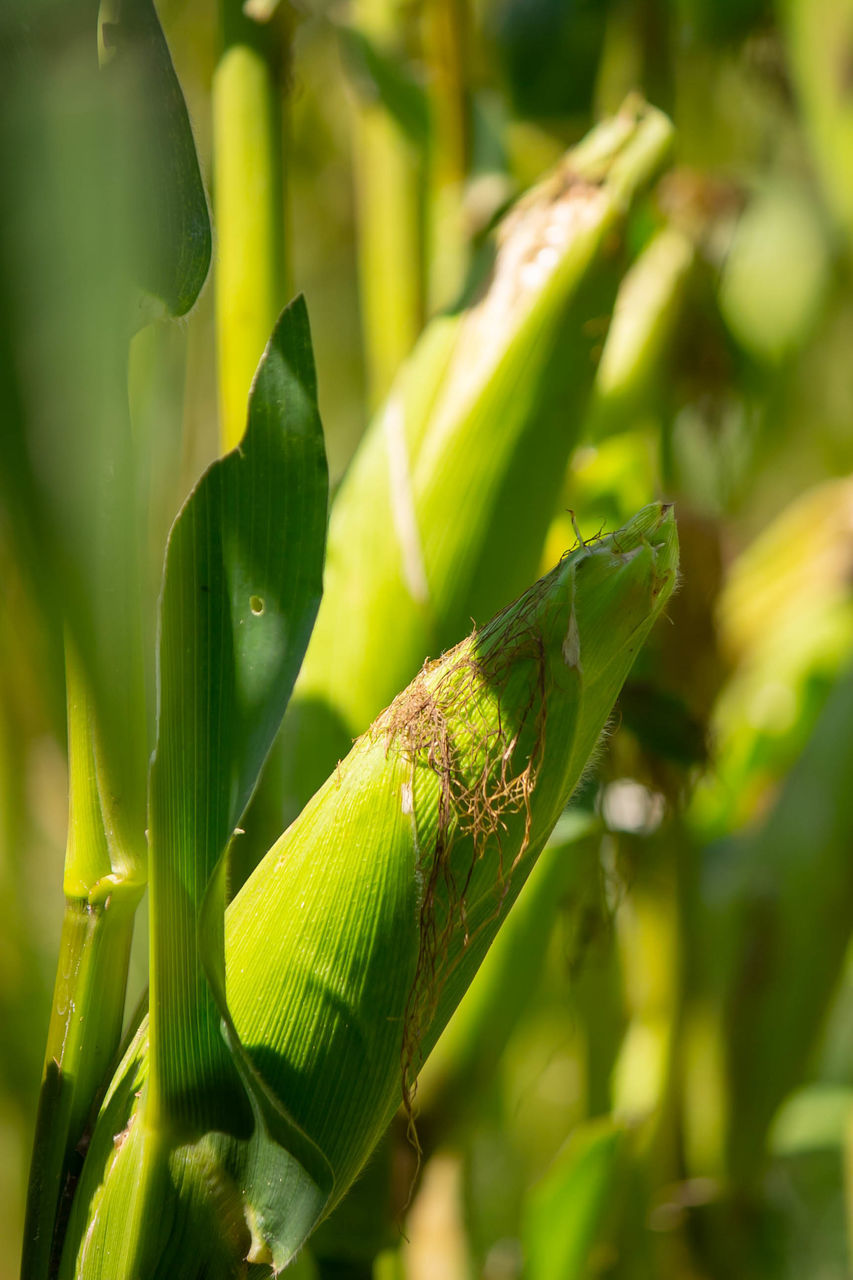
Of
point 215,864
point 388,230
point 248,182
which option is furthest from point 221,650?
point 388,230

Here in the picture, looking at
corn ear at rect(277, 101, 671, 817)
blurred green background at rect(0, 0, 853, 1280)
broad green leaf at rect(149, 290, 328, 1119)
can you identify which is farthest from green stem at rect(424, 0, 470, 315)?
broad green leaf at rect(149, 290, 328, 1119)

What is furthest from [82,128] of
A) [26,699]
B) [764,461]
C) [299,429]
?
[764,461]

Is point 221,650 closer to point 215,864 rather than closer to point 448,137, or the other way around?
point 215,864

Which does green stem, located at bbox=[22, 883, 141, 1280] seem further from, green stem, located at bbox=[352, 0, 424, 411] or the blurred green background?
green stem, located at bbox=[352, 0, 424, 411]

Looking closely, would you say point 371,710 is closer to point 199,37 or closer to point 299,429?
point 299,429

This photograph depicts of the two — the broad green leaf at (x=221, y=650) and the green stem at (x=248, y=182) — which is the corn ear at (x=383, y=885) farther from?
the green stem at (x=248, y=182)

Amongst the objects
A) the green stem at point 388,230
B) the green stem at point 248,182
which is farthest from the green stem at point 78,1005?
the green stem at point 388,230
